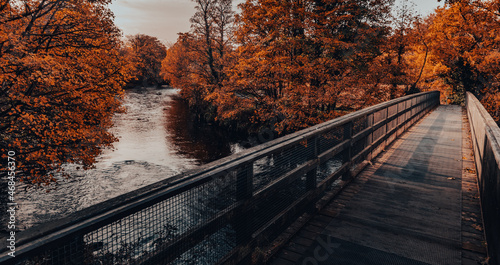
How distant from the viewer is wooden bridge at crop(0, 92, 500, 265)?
224cm

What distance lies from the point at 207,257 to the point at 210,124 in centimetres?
3057

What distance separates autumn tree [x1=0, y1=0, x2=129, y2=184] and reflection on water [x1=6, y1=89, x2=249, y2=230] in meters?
1.57

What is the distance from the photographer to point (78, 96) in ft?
42.8

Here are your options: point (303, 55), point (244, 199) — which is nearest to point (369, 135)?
point (244, 199)

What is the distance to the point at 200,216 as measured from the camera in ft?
10.1

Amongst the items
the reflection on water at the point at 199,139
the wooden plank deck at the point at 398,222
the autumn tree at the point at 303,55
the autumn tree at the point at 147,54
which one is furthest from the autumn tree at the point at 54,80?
the autumn tree at the point at 147,54

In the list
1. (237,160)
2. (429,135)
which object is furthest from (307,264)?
(429,135)

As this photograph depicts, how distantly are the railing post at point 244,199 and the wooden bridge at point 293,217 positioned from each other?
0.04 feet

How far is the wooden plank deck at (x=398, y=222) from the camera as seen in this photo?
3.91 meters

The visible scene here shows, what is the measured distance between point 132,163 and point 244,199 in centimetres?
1862

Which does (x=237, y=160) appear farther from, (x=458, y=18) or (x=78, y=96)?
(x=458, y=18)

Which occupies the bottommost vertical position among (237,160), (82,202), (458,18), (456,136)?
(82,202)

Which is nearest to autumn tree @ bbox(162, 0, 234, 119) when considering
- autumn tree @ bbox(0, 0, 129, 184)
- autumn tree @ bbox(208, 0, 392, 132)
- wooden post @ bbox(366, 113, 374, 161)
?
autumn tree @ bbox(208, 0, 392, 132)

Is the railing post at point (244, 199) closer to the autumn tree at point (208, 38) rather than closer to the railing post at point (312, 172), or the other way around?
the railing post at point (312, 172)
